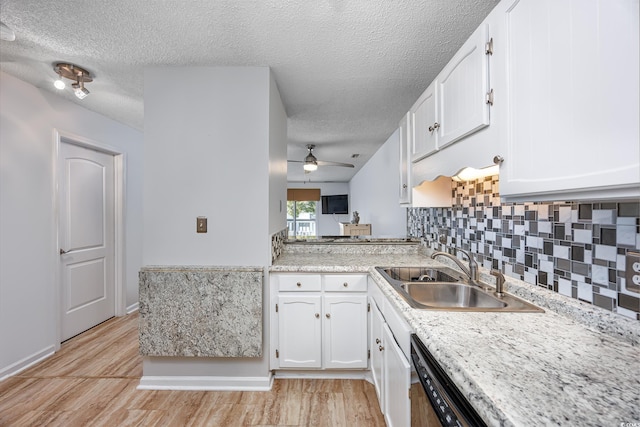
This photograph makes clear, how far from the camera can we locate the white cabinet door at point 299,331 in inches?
84.0

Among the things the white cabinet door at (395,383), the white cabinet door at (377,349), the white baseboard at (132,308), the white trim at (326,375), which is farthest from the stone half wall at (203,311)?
the white baseboard at (132,308)

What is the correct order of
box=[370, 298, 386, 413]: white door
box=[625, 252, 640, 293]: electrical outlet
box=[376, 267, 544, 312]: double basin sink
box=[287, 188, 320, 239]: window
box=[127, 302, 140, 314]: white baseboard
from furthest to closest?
box=[287, 188, 320, 239]: window, box=[127, 302, 140, 314]: white baseboard, box=[370, 298, 386, 413]: white door, box=[376, 267, 544, 312]: double basin sink, box=[625, 252, 640, 293]: electrical outlet

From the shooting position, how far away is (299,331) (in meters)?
2.14

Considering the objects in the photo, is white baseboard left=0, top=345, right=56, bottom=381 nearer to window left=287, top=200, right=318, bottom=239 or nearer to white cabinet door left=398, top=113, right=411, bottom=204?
white cabinet door left=398, top=113, right=411, bottom=204

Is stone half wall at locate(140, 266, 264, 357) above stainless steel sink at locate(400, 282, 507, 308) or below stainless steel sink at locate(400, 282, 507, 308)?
below

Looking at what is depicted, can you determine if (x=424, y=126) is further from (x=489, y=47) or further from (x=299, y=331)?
(x=299, y=331)

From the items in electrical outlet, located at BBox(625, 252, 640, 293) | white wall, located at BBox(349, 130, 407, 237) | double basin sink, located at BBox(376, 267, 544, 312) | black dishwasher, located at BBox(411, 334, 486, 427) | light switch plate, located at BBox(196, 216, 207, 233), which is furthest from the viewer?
white wall, located at BBox(349, 130, 407, 237)

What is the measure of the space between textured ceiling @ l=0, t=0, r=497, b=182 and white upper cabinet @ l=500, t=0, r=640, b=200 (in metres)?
0.71

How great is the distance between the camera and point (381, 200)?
4.23 meters

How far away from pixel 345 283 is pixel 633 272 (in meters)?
1.48

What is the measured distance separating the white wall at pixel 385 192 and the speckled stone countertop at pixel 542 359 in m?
1.87

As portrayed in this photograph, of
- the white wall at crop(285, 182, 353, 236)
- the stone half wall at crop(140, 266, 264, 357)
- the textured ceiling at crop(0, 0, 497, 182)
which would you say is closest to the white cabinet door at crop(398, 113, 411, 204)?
the textured ceiling at crop(0, 0, 497, 182)

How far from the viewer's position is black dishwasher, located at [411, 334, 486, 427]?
74cm

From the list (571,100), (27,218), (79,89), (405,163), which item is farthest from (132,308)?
(571,100)
